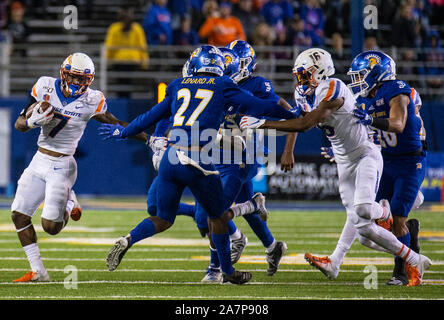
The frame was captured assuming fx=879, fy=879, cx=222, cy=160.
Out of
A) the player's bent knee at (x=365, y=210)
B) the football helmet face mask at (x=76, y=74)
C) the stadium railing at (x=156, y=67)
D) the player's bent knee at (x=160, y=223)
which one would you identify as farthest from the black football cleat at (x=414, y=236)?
the stadium railing at (x=156, y=67)

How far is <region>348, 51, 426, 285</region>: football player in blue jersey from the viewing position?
6773 millimetres

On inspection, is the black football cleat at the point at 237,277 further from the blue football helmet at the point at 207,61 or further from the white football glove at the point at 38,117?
the white football glove at the point at 38,117

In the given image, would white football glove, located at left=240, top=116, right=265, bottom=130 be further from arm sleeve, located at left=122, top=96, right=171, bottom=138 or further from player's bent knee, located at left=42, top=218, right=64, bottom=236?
player's bent knee, located at left=42, top=218, right=64, bottom=236

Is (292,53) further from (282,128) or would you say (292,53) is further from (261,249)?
(282,128)

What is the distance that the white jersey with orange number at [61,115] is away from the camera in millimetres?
7129

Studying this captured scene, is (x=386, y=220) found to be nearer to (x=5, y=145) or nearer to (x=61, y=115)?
(x=61, y=115)

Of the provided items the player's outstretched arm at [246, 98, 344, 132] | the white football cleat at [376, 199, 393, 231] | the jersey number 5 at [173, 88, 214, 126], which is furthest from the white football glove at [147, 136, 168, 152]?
the white football cleat at [376, 199, 393, 231]

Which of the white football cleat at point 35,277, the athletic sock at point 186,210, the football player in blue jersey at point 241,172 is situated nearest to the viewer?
the white football cleat at point 35,277

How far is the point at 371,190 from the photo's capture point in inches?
261

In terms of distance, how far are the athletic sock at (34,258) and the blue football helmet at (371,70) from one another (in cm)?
279

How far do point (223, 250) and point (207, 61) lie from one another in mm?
1393

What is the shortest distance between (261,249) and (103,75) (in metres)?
7.01

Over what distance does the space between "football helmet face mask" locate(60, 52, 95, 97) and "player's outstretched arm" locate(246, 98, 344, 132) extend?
4.88ft

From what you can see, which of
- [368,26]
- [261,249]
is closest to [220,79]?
[261,249]
